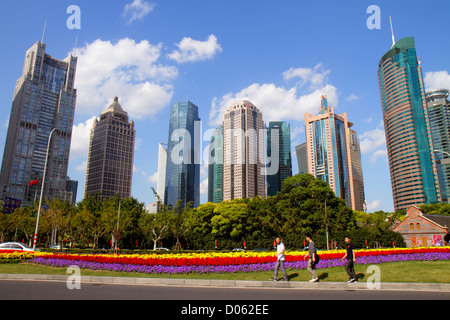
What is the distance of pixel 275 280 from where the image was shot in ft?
39.2

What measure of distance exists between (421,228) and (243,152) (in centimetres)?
13178

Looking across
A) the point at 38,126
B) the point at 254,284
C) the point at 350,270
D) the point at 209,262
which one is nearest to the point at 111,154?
the point at 38,126

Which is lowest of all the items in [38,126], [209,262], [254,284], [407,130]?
[254,284]

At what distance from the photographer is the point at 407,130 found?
14762 centimetres

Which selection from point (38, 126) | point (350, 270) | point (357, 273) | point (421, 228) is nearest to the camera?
point (350, 270)

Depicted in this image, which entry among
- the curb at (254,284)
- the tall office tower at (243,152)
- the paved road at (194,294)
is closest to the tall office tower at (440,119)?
the tall office tower at (243,152)

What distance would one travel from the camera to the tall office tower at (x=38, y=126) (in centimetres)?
13425

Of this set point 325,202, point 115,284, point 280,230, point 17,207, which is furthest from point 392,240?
point 17,207

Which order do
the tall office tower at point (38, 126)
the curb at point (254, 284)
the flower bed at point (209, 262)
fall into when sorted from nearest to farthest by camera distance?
the curb at point (254, 284) → the flower bed at point (209, 262) → the tall office tower at point (38, 126)

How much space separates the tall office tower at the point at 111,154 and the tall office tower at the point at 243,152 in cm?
5661

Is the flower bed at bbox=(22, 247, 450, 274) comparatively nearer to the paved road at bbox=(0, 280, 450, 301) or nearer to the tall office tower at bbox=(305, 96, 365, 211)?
the paved road at bbox=(0, 280, 450, 301)

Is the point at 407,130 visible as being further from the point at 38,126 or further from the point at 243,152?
the point at 38,126

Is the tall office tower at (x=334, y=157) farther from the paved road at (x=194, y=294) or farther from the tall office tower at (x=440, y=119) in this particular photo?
the paved road at (x=194, y=294)
